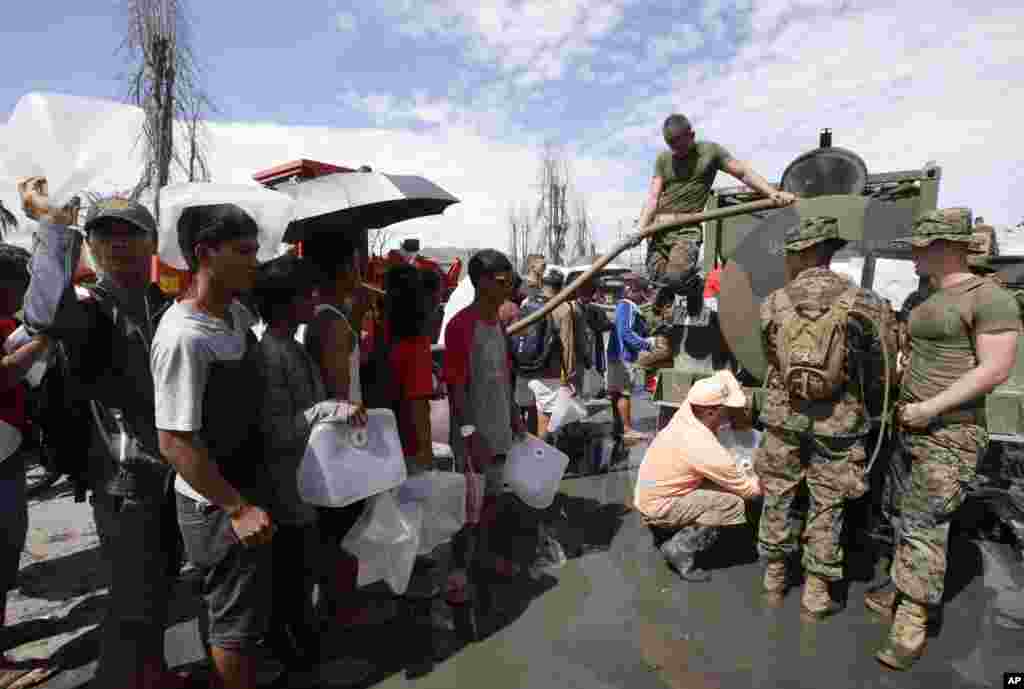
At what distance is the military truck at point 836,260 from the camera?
352 cm

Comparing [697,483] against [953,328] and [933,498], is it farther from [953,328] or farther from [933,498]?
[953,328]

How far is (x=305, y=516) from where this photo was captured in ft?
7.56

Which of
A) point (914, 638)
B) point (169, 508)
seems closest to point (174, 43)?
point (169, 508)

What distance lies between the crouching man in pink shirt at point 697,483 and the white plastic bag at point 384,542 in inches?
62.4

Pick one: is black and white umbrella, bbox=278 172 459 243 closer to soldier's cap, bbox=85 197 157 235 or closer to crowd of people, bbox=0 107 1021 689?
crowd of people, bbox=0 107 1021 689

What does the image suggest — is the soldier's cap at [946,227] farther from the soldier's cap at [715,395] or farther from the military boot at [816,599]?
the military boot at [816,599]

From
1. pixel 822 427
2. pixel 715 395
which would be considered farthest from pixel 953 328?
pixel 715 395

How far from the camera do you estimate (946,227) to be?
99.5 inches

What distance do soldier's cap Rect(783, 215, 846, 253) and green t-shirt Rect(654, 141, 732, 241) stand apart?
4.63 ft

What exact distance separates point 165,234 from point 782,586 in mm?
3245

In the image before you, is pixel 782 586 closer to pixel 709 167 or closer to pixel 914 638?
pixel 914 638

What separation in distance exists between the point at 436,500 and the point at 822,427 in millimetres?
1877

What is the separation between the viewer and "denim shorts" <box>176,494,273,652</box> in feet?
5.99

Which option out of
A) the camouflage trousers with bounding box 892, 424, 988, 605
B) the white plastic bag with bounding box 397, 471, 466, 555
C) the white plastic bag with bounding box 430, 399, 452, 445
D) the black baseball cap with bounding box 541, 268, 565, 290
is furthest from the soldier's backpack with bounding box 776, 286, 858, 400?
the black baseball cap with bounding box 541, 268, 565, 290
